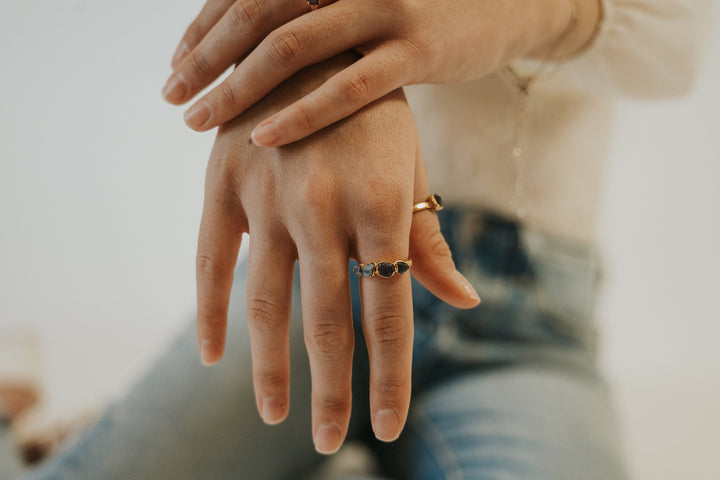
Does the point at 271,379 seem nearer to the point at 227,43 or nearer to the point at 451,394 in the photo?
the point at 227,43

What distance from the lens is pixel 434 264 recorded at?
0.48m

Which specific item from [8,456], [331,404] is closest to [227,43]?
[331,404]

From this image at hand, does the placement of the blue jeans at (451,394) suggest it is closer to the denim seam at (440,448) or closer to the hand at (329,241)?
the denim seam at (440,448)

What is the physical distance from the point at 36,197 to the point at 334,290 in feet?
3.03

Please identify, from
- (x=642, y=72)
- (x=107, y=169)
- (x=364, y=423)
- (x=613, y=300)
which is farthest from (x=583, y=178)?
(x=107, y=169)

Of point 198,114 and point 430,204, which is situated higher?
point 198,114

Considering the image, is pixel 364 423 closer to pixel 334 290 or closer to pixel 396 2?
pixel 334 290

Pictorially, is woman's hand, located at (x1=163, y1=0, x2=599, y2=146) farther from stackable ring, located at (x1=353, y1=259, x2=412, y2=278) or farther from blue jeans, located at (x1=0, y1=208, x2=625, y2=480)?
blue jeans, located at (x1=0, y1=208, x2=625, y2=480)

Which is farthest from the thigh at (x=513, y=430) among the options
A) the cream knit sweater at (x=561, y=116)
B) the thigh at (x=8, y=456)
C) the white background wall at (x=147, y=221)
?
the thigh at (x=8, y=456)

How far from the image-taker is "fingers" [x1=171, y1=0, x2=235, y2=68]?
20.9 inches

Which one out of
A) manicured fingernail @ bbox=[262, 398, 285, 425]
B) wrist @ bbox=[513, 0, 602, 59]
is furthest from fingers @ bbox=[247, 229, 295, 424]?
wrist @ bbox=[513, 0, 602, 59]

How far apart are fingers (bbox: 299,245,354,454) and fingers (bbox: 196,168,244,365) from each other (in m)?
0.09

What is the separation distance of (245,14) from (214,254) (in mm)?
221

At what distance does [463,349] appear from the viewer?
0.89m
